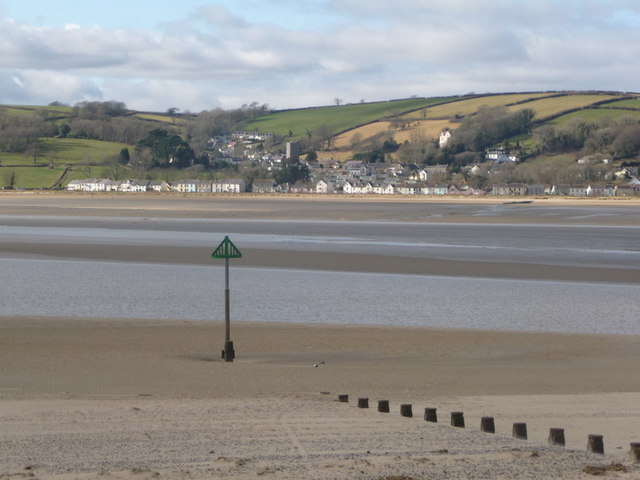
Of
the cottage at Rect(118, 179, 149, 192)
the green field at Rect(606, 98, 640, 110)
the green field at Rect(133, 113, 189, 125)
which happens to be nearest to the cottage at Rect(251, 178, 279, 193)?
the cottage at Rect(118, 179, 149, 192)

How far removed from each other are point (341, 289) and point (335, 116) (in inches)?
5626

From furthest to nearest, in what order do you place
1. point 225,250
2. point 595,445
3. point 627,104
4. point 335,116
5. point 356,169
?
point 335,116
point 627,104
point 356,169
point 225,250
point 595,445

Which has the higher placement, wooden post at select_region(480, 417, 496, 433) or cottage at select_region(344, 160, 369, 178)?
cottage at select_region(344, 160, 369, 178)

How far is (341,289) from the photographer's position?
19.4 meters

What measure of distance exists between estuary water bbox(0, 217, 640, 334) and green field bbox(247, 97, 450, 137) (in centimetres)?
12033

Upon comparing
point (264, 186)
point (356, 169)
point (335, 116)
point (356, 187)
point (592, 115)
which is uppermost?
point (335, 116)

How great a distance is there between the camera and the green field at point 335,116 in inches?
6014

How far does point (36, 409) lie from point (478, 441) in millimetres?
3580

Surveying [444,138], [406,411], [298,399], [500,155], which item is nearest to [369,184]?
[500,155]

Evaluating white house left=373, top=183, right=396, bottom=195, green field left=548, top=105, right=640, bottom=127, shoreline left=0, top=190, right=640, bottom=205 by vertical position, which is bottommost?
shoreline left=0, top=190, right=640, bottom=205

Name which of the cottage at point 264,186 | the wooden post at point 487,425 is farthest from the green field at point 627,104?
the wooden post at point 487,425

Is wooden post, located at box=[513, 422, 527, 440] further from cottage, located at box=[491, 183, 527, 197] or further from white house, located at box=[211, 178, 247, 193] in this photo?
white house, located at box=[211, 178, 247, 193]

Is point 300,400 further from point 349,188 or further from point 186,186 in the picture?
point 349,188

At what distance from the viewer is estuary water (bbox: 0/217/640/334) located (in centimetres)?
1557
